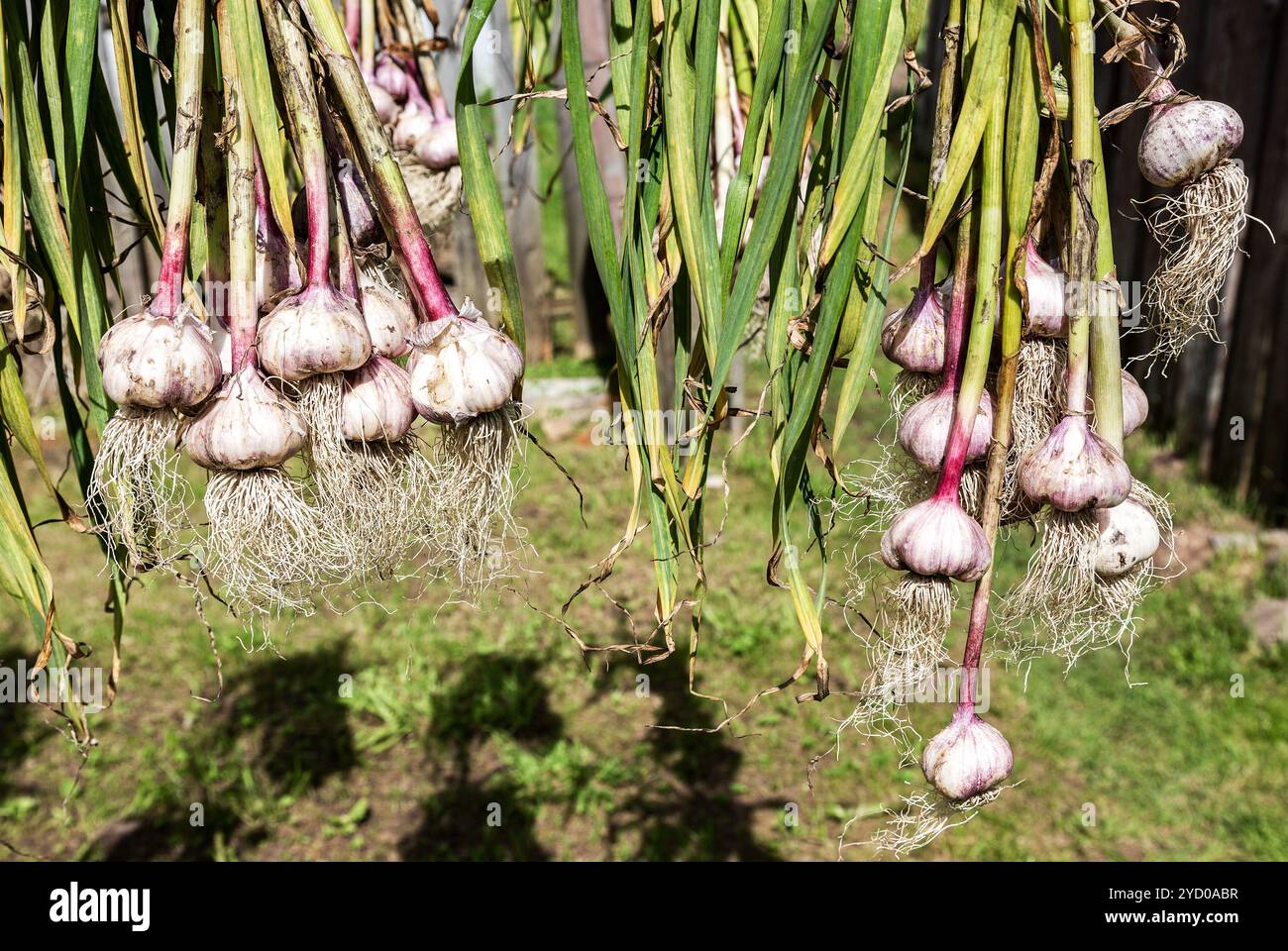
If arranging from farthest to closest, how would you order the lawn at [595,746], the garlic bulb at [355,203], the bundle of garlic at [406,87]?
the lawn at [595,746], the bundle of garlic at [406,87], the garlic bulb at [355,203]

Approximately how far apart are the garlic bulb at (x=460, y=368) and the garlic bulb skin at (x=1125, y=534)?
51 cm

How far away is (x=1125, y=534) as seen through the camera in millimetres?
907

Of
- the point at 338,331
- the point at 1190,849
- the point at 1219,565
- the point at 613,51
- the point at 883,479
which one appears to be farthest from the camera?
the point at 1219,565

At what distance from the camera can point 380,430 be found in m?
0.92

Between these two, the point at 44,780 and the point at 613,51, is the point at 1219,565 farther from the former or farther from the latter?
the point at 44,780

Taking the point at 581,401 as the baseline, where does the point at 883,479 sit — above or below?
above

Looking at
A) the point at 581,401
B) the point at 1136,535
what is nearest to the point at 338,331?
the point at 1136,535

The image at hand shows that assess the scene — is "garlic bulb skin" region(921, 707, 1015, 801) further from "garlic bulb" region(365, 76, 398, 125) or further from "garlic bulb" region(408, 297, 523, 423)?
"garlic bulb" region(365, 76, 398, 125)

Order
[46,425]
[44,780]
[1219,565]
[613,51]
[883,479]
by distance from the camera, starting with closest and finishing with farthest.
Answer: [613,51]
[883,479]
[46,425]
[44,780]
[1219,565]

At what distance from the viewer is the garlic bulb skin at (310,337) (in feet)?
2.77

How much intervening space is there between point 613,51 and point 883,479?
0.50 meters

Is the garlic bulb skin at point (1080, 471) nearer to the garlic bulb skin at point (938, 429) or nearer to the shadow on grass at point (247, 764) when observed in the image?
the garlic bulb skin at point (938, 429)

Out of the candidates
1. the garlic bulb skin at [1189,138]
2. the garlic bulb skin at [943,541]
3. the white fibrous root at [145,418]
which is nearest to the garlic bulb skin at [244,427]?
the white fibrous root at [145,418]

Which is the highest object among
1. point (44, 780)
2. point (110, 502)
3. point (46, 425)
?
point (110, 502)
